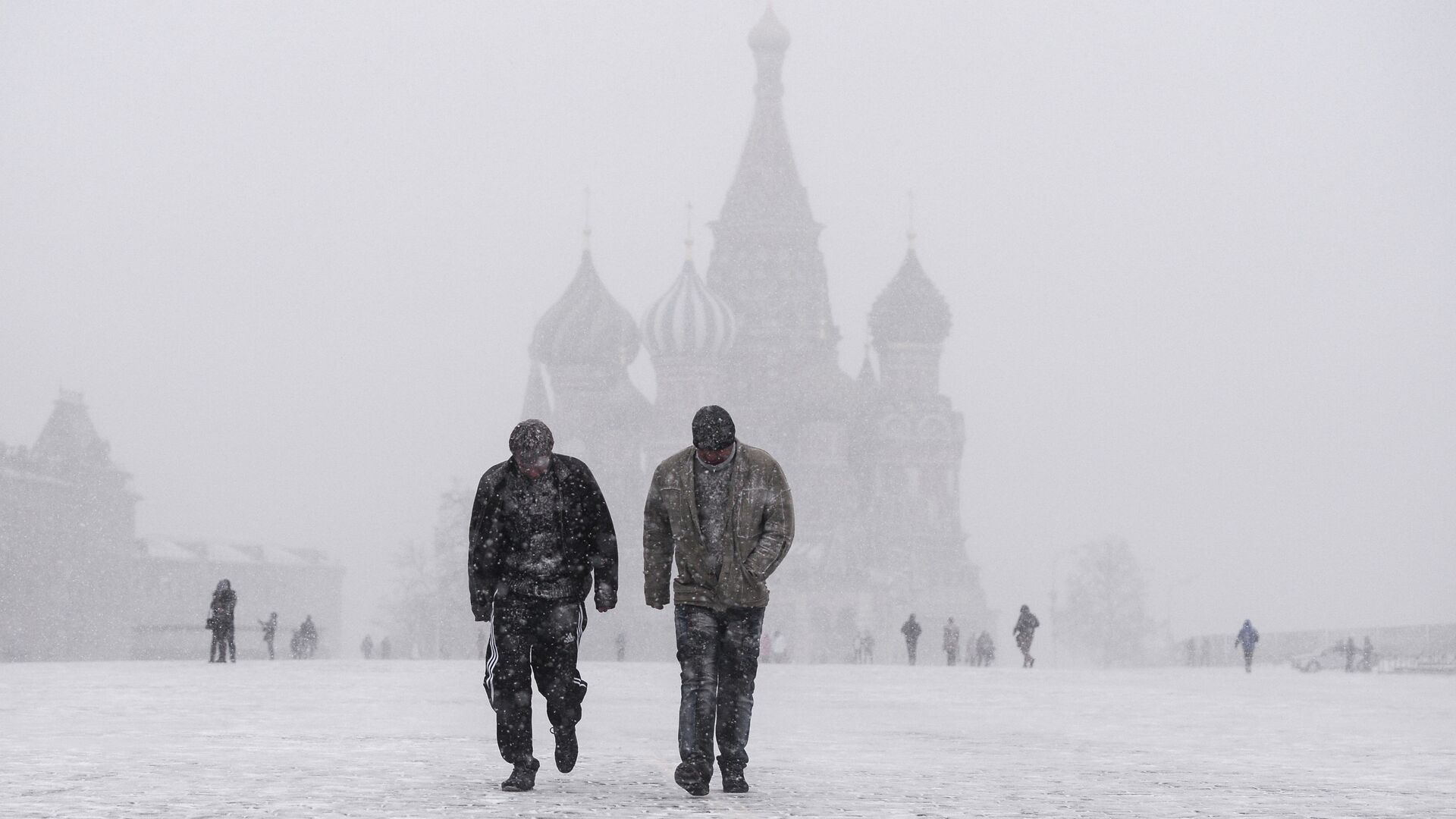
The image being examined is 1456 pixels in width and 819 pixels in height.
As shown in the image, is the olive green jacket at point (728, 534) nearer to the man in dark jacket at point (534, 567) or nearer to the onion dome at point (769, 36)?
the man in dark jacket at point (534, 567)

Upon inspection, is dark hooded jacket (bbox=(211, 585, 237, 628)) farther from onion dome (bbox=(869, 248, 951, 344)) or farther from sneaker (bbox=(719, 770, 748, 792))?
onion dome (bbox=(869, 248, 951, 344))

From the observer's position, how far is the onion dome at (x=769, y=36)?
4385 inches

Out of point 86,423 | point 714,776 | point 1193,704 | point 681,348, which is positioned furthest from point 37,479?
point 714,776

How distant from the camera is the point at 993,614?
96938mm

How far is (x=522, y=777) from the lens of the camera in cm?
779

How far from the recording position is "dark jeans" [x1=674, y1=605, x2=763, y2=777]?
8.15 metres

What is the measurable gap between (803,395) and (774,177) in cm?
1184

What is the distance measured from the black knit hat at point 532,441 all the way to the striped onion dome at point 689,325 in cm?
8847

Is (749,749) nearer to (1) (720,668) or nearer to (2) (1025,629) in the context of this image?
(1) (720,668)

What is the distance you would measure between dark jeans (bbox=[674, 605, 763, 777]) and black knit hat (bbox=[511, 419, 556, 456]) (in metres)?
0.82

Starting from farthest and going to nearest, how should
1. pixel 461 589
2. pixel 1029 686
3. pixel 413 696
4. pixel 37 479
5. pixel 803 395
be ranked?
pixel 803 395, pixel 461 589, pixel 37 479, pixel 1029 686, pixel 413 696

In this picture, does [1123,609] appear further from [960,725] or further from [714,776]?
[714,776]

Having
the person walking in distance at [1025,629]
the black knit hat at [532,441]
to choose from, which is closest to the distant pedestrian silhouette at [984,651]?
the person walking in distance at [1025,629]

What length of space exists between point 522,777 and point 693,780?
0.63 meters
